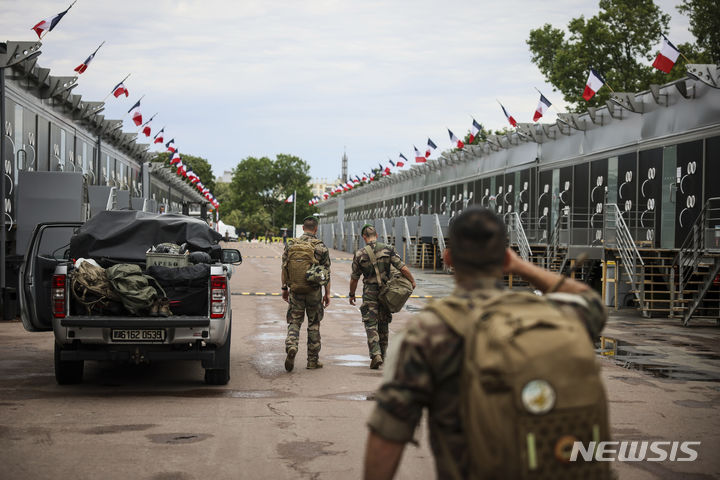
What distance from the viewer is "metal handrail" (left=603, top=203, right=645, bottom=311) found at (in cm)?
2100

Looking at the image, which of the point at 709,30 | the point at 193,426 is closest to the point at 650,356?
the point at 193,426

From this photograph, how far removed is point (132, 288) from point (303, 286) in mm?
2413

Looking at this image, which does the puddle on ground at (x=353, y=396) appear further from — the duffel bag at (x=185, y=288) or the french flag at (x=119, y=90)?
the french flag at (x=119, y=90)

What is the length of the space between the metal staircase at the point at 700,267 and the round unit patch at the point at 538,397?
672 inches

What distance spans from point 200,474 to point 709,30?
44585mm

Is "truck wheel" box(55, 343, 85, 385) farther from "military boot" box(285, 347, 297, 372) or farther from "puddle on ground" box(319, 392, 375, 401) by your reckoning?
"puddle on ground" box(319, 392, 375, 401)

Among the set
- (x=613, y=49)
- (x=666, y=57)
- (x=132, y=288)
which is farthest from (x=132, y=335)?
(x=613, y=49)

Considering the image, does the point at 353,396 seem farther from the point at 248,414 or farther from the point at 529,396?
the point at 529,396

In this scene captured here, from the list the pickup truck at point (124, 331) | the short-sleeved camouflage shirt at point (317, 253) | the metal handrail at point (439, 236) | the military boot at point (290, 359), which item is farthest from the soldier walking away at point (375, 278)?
the metal handrail at point (439, 236)

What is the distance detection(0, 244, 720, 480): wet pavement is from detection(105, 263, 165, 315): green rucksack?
96 centimetres

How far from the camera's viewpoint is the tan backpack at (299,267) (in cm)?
1098

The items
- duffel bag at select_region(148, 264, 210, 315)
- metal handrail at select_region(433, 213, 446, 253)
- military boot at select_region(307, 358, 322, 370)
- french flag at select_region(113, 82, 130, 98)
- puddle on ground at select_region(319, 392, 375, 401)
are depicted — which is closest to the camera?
puddle on ground at select_region(319, 392, 375, 401)

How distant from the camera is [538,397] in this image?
2561mm

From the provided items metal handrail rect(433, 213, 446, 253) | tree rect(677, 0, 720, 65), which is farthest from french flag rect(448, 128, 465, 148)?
tree rect(677, 0, 720, 65)
